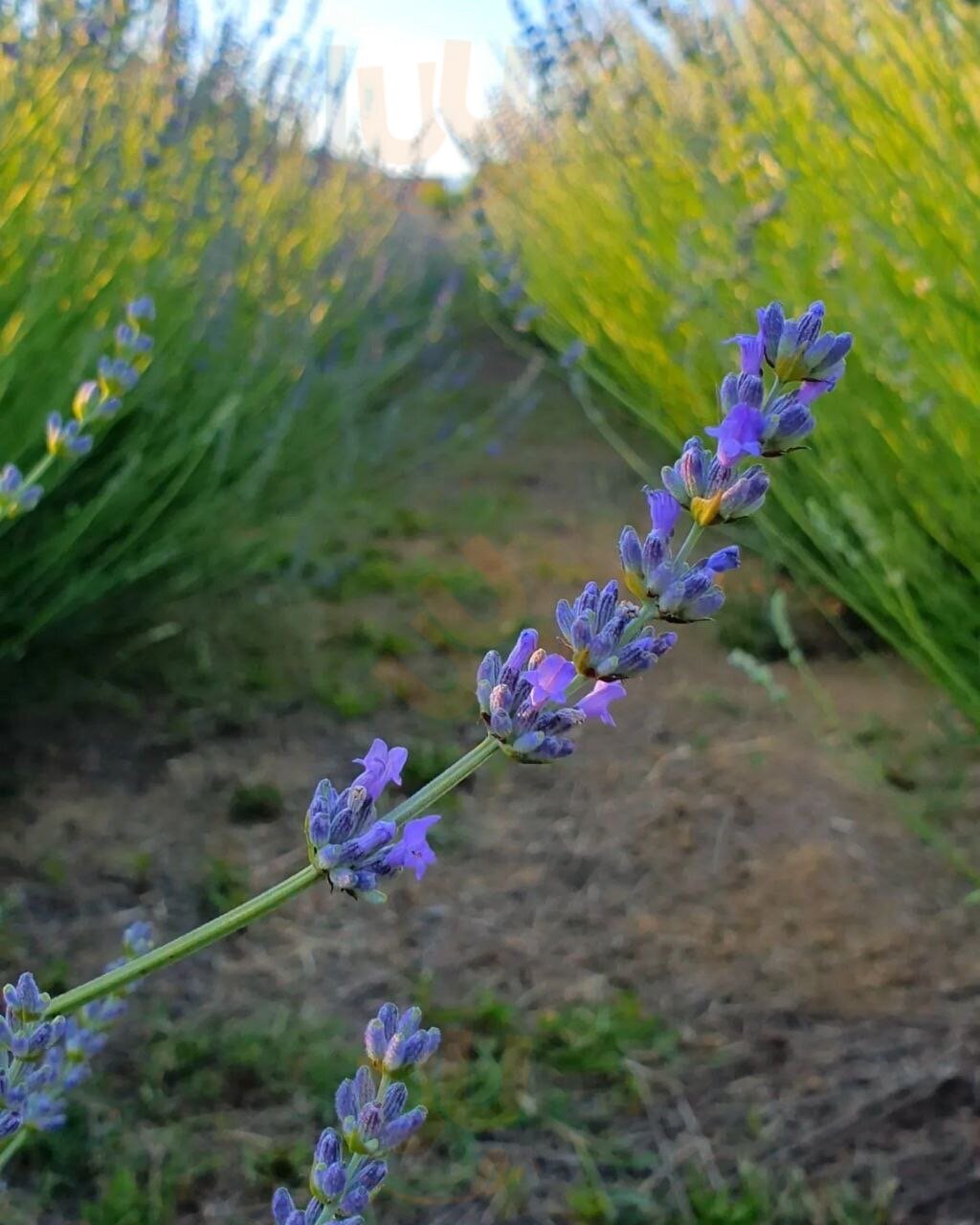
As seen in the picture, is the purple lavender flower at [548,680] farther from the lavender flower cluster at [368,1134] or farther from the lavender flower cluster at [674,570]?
the lavender flower cluster at [368,1134]

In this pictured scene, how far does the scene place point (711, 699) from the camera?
2611 millimetres

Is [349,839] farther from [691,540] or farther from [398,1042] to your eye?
[691,540]

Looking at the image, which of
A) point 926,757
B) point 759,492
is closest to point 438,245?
point 926,757

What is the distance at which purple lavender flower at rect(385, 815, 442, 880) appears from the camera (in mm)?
608

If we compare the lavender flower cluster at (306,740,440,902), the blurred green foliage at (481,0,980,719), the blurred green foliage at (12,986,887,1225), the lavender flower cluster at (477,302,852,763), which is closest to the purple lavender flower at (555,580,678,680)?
the lavender flower cluster at (477,302,852,763)

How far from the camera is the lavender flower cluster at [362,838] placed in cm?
60

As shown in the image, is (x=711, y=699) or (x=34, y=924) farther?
(x=711, y=699)

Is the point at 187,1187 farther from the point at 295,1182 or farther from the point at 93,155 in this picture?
the point at 93,155

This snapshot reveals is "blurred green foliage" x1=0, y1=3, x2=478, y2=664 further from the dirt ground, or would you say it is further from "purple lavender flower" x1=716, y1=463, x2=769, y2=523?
"purple lavender flower" x1=716, y1=463, x2=769, y2=523

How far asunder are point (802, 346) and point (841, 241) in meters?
1.60

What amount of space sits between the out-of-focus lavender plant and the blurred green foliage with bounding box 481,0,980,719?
86 cm

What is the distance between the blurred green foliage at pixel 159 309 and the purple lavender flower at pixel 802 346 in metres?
1.10

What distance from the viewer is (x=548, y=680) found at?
613 mm

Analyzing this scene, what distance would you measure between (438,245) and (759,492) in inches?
298
